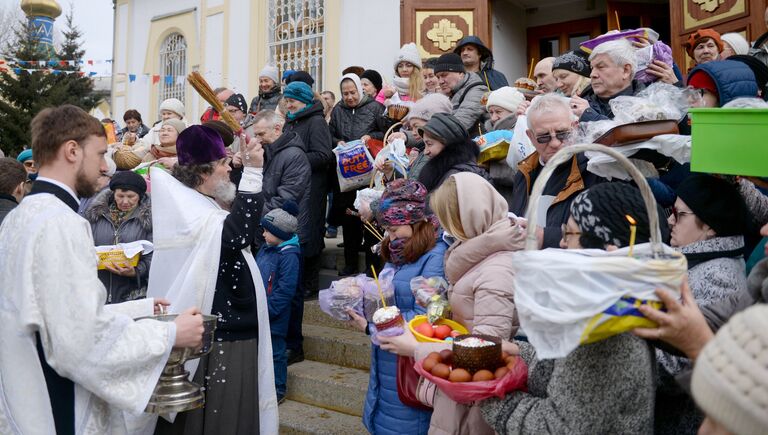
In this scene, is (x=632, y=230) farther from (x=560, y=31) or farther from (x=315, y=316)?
(x=560, y=31)

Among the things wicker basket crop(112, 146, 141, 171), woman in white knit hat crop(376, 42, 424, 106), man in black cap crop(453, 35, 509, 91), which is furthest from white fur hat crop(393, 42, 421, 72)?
wicker basket crop(112, 146, 141, 171)

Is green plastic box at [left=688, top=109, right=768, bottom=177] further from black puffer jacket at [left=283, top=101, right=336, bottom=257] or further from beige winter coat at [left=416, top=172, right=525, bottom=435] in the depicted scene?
black puffer jacket at [left=283, top=101, right=336, bottom=257]

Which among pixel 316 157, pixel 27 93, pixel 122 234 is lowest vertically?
pixel 122 234

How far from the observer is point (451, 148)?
13.4 ft

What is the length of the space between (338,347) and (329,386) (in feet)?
1.57

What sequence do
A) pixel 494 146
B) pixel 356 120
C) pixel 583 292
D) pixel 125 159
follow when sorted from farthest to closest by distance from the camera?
pixel 356 120, pixel 125 159, pixel 494 146, pixel 583 292

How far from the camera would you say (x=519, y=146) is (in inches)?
157

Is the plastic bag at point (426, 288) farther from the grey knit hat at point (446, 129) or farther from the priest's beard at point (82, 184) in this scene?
the priest's beard at point (82, 184)

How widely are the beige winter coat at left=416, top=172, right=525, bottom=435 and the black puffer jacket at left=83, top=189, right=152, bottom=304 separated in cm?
249

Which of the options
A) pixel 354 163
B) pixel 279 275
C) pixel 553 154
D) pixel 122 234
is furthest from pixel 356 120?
pixel 553 154

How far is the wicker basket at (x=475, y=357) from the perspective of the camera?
1.99 meters

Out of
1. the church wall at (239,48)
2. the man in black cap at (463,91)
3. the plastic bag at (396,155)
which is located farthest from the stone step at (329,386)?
the church wall at (239,48)

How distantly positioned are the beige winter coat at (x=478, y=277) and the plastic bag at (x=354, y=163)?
272cm

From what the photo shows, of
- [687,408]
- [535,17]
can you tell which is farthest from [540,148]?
[535,17]
